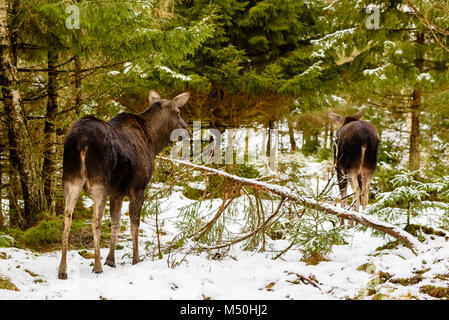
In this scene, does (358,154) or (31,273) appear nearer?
(31,273)

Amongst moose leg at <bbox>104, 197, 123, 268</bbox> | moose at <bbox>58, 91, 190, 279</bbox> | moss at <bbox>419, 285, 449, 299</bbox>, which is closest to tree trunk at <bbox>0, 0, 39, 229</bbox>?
moose at <bbox>58, 91, 190, 279</bbox>

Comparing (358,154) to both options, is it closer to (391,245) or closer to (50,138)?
(391,245)

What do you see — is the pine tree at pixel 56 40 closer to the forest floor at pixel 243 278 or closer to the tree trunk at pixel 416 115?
the forest floor at pixel 243 278

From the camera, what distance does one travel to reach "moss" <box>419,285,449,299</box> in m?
2.76

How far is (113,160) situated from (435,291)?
346 cm

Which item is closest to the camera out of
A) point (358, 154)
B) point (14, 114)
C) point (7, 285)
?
point (7, 285)

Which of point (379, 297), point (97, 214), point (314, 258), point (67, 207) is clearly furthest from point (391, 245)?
point (67, 207)

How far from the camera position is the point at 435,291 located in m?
2.81

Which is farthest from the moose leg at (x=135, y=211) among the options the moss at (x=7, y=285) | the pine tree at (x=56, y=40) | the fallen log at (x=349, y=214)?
the pine tree at (x=56, y=40)

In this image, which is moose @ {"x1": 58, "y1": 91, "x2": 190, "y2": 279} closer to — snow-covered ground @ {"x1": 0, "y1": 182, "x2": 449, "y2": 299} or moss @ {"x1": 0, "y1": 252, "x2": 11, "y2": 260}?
snow-covered ground @ {"x1": 0, "y1": 182, "x2": 449, "y2": 299}

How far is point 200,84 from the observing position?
1092 cm

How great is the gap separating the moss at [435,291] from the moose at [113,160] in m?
3.29

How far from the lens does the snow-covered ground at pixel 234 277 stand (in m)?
2.97
